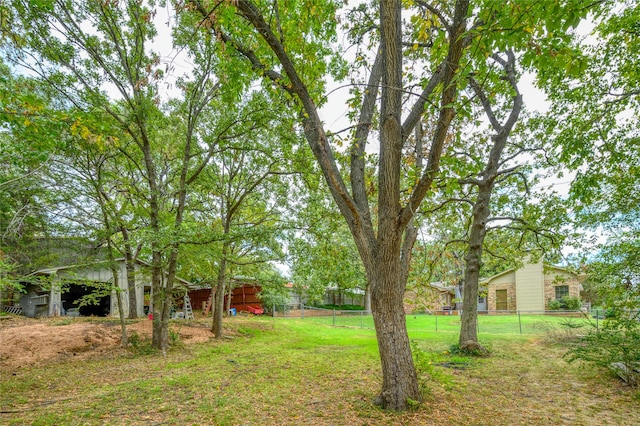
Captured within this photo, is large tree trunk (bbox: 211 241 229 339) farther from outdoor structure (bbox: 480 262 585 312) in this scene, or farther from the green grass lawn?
outdoor structure (bbox: 480 262 585 312)

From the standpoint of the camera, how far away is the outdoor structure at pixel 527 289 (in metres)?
20.7

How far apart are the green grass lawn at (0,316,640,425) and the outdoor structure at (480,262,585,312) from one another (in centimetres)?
1498

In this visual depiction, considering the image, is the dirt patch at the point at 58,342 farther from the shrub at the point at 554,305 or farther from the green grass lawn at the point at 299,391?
the shrub at the point at 554,305

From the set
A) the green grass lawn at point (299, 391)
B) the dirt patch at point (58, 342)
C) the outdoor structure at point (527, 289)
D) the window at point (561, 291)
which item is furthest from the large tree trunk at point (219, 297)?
the window at point (561, 291)

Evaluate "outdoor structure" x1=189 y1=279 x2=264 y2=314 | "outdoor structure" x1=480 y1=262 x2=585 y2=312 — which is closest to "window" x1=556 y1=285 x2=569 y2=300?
"outdoor structure" x1=480 y1=262 x2=585 y2=312

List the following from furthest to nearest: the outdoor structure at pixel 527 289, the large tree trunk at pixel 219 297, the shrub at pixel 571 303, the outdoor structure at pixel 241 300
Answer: the outdoor structure at pixel 241 300
the outdoor structure at pixel 527 289
the shrub at pixel 571 303
the large tree trunk at pixel 219 297

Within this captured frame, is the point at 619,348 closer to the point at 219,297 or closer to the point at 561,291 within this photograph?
the point at 219,297

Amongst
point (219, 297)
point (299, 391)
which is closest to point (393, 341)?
point (299, 391)

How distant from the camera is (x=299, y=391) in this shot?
5.27 meters

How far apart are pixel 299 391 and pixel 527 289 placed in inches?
866

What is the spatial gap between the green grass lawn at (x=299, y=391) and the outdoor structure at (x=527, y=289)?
14977 mm

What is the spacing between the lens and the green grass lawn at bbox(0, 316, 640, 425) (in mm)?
4102

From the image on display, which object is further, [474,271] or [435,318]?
[435,318]

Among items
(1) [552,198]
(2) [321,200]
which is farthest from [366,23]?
(1) [552,198]
